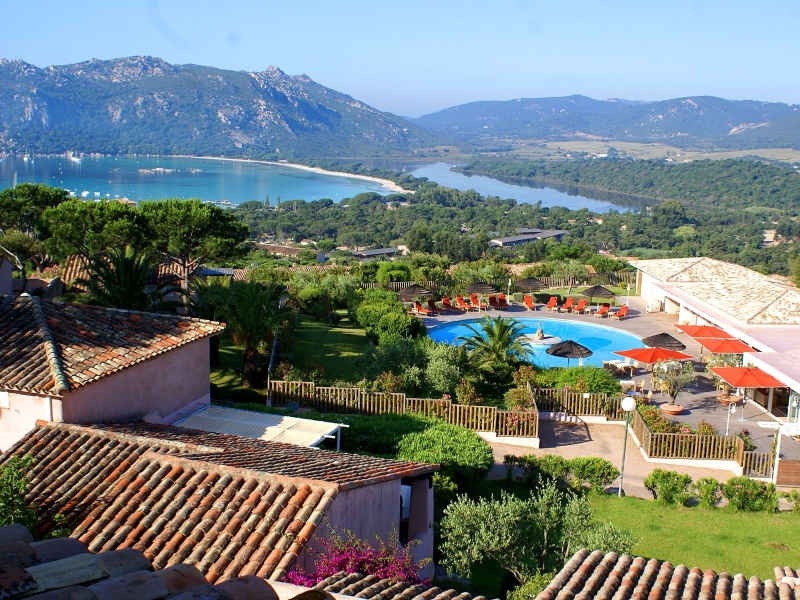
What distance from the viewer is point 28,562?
9.76 ft

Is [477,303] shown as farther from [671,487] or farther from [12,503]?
[12,503]

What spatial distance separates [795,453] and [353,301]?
14222mm

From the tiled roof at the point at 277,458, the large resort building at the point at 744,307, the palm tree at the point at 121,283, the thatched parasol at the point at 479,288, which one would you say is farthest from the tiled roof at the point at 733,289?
the palm tree at the point at 121,283

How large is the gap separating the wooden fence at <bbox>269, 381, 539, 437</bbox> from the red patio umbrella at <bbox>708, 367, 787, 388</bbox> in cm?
405

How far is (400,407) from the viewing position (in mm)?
14789

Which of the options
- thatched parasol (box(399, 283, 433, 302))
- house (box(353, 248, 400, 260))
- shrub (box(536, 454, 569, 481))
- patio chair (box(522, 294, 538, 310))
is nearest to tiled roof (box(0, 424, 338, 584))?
shrub (box(536, 454, 569, 481))

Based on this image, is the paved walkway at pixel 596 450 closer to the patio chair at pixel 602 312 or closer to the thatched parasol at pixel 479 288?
the patio chair at pixel 602 312

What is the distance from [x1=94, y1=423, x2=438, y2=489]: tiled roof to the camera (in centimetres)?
767

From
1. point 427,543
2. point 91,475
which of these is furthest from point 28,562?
point 427,543

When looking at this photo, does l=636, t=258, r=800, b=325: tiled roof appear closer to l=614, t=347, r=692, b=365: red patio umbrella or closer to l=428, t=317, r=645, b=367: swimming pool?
l=428, t=317, r=645, b=367: swimming pool

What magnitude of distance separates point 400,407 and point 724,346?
28.4ft

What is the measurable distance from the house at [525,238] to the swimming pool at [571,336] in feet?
205

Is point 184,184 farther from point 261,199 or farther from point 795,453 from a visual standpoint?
point 795,453

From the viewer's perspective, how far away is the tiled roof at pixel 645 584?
222 inches
